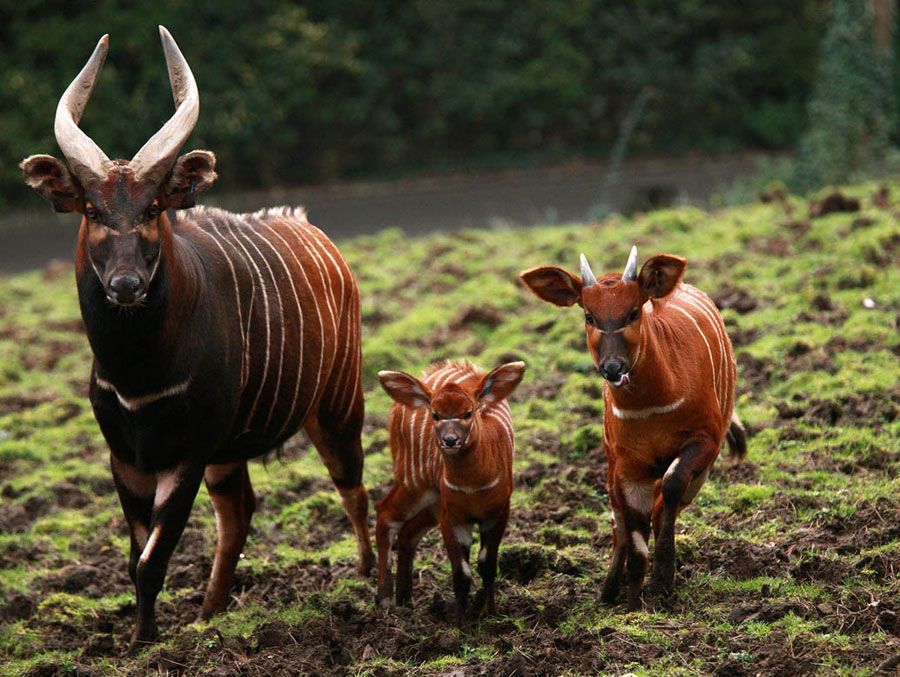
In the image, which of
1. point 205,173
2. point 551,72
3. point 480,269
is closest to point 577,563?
point 205,173

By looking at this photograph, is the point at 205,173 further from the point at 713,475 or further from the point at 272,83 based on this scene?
the point at 272,83

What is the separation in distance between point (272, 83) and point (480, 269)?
8.59 metres

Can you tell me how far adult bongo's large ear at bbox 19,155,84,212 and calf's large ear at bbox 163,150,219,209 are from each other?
1.21 feet

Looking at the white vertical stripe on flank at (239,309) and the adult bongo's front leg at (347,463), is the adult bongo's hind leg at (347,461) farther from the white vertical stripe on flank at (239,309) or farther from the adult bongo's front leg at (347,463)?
the white vertical stripe on flank at (239,309)

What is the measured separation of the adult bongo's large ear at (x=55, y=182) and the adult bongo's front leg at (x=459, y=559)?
2.13m

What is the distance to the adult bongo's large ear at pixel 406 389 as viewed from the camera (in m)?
6.80

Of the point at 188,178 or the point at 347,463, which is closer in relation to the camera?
the point at 188,178

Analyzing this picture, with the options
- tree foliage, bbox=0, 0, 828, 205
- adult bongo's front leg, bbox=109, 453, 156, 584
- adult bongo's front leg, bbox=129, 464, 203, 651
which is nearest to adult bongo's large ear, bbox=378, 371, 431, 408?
adult bongo's front leg, bbox=129, 464, 203, 651

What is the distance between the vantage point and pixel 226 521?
24.4 feet

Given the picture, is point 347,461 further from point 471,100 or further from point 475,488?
point 471,100

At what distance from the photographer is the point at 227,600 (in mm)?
7344

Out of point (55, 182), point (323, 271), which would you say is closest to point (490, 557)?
point (323, 271)

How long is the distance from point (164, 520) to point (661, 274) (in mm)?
2401

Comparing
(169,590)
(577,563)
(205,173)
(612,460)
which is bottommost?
(169,590)
